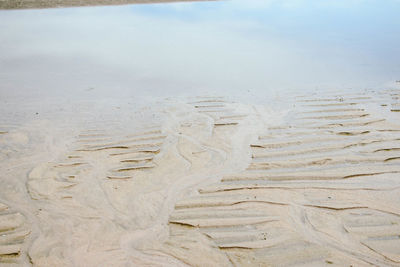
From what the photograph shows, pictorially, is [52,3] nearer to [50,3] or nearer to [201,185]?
[50,3]

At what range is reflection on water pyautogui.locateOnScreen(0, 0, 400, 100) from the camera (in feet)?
28.9

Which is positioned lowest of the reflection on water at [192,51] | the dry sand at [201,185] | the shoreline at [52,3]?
the dry sand at [201,185]

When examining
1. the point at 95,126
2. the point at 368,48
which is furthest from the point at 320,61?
the point at 95,126

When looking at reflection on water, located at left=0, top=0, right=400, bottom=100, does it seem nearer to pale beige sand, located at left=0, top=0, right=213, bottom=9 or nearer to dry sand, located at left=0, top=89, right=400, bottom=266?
pale beige sand, located at left=0, top=0, right=213, bottom=9

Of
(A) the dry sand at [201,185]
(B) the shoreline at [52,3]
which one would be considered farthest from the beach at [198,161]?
(B) the shoreline at [52,3]

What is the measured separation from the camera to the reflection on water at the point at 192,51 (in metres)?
8.82

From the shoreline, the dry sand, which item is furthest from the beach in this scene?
the shoreline

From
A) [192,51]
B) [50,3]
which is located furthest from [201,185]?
[50,3]

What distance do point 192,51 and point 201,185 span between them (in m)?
7.51

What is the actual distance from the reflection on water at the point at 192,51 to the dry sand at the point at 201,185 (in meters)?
1.63

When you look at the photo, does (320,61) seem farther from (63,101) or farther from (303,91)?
(63,101)

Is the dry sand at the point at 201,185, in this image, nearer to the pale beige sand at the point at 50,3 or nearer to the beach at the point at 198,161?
the beach at the point at 198,161

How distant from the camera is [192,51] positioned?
37.5 ft

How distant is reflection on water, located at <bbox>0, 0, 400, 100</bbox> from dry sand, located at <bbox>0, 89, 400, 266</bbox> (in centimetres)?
163
